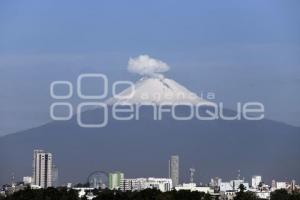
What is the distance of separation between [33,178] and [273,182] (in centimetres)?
2499

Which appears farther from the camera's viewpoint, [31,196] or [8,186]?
[8,186]

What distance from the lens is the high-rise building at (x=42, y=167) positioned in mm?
99375

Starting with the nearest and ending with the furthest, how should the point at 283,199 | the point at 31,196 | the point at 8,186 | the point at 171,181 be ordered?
1. the point at 31,196
2. the point at 283,199
3. the point at 8,186
4. the point at 171,181

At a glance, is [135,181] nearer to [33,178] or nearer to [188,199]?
[33,178]

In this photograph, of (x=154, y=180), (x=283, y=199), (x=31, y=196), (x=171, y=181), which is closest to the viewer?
(x=31, y=196)

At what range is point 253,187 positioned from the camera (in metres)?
109

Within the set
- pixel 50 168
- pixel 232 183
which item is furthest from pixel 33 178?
pixel 232 183

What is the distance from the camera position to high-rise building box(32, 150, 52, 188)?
326 ft

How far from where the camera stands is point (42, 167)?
11119 centimetres

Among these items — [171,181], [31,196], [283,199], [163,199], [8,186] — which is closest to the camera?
[163,199]

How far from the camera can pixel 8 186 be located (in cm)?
9050

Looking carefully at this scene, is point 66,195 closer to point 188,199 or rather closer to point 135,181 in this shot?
point 188,199

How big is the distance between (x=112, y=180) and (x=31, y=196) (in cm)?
4429

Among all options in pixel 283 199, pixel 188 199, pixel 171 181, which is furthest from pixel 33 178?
pixel 188 199
